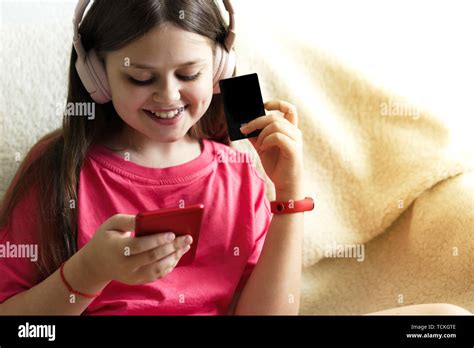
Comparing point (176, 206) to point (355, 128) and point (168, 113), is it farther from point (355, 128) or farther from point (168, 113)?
point (355, 128)

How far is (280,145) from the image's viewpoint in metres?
1.08

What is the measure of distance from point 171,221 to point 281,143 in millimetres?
225

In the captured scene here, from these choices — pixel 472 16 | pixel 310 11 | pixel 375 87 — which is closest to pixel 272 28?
pixel 310 11

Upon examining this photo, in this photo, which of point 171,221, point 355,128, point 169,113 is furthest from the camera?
point 355,128

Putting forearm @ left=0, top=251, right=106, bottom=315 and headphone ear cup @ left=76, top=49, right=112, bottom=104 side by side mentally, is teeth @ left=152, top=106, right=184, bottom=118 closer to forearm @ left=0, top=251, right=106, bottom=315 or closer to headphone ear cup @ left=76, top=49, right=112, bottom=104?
headphone ear cup @ left=76, top=49, right=112, bottom=104

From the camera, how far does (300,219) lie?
3.71 ft

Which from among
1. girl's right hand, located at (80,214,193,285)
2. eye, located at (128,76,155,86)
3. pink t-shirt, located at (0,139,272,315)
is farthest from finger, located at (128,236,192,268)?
eye, located at (128,76,155,86)

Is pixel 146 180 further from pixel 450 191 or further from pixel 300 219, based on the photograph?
pixel 450 191

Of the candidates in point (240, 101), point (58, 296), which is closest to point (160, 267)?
point (58, 296)

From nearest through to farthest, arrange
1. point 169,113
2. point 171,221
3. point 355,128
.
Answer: point 171,221
point 169,113
point 355,128

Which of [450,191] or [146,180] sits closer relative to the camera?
[146,180]

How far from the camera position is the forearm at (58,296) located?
1023 mm

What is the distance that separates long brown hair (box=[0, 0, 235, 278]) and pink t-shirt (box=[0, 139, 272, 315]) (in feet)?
0.06

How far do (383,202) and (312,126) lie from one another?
6.8 inches
